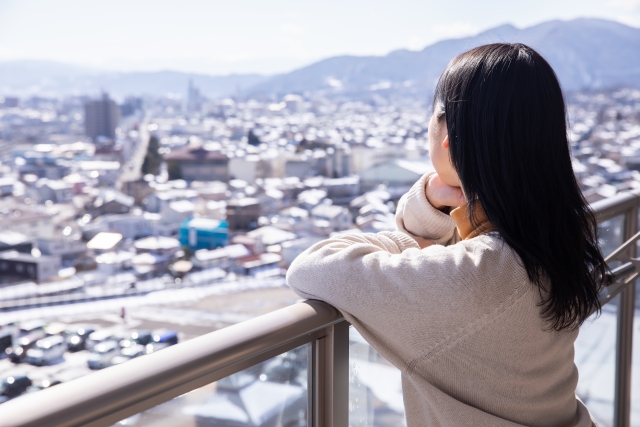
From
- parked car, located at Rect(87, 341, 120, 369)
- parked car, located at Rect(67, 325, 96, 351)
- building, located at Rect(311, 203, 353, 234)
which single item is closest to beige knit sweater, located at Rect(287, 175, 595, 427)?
parked car, located at Rect(87, 341, 120, 369)

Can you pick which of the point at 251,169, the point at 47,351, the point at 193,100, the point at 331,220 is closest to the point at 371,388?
the point at 47,351

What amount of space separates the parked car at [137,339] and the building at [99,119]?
18.6 m

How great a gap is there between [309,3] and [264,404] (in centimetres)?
3602

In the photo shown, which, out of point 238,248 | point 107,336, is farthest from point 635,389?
point 238,248

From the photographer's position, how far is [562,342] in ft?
1.86

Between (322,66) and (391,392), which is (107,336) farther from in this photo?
(322,66)

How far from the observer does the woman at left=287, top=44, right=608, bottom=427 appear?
0.50 meters

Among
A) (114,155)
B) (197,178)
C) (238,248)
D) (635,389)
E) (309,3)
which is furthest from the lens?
(309,3)

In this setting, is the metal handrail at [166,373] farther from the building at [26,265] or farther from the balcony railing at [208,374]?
the building at [26,265]

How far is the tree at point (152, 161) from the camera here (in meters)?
23.6

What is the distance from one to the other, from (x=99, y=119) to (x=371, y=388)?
99.5 ft

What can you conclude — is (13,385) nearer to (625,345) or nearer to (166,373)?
(625,345)

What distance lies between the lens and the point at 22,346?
11.9 m

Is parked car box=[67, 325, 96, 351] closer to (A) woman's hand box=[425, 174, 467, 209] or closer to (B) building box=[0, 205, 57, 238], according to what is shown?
(B) building box=[0, 205, 57, 238]
